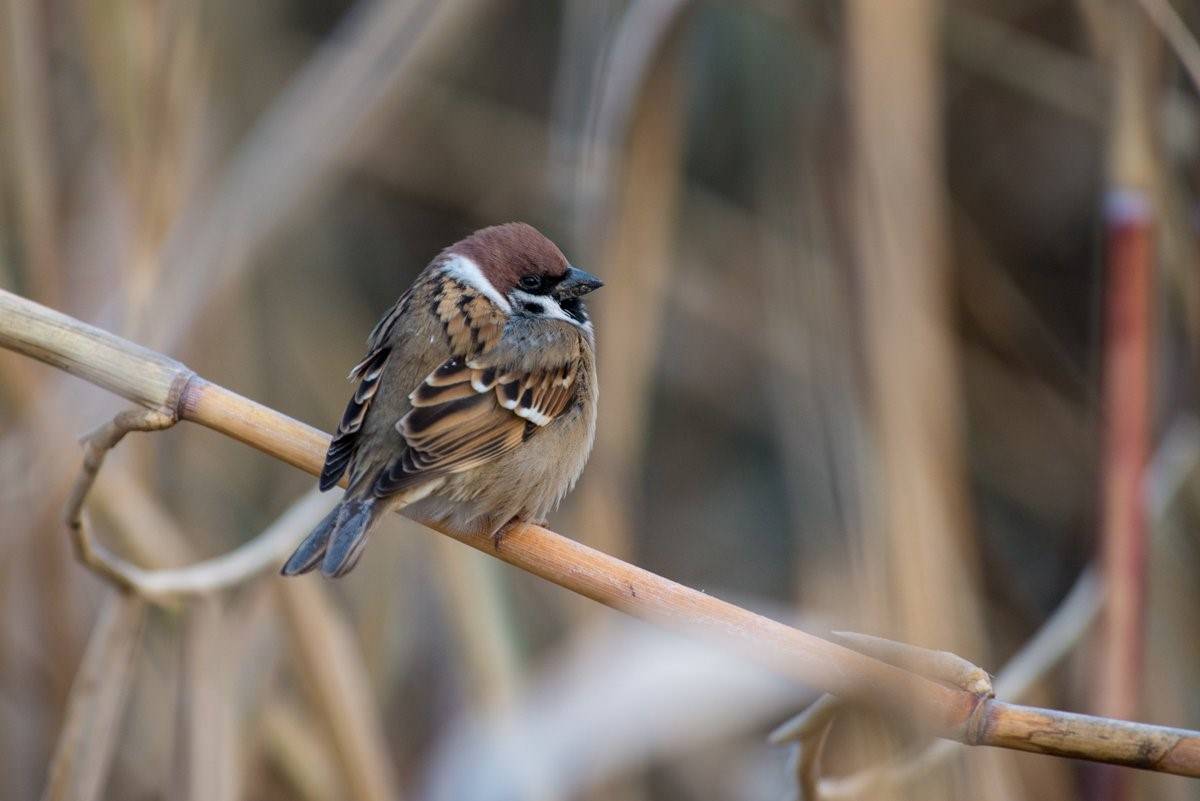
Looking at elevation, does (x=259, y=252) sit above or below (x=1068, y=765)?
above

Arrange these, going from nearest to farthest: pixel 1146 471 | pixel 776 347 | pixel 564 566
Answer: pixel 564 566 → pixel 1146 471 → pixel 776 347

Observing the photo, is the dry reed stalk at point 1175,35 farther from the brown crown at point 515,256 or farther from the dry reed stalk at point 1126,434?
the brown crown at point 515,256

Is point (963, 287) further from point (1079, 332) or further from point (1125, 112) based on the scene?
A: point (1125, 112)

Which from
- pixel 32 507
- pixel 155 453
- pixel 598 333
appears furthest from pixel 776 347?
pixel 32 507

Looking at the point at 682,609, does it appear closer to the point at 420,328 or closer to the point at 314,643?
the point at 420,328

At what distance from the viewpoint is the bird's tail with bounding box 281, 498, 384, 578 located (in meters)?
1.70

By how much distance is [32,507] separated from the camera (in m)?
2.42

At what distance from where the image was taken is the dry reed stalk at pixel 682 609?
4.51 ft

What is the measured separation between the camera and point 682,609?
1.51 meters

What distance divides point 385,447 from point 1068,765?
169 cm

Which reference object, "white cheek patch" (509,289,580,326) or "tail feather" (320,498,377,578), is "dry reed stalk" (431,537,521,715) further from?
"tail feather" (320,498,377,578)

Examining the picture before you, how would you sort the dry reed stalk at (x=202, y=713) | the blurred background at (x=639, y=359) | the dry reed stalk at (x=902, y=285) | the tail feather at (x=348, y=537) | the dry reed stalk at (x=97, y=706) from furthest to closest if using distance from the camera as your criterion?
the dry reed stalk at (x=902, y=285), the blurred background at (x=639, y=359), the dry reed stalk at (x=202, y=713), the dry reed stalk at (x=97, y=706), the tail feather at (x=348, y=537)

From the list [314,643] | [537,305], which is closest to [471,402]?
[537,305]

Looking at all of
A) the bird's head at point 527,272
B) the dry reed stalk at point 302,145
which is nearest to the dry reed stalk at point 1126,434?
the bird's head at point 527,272
